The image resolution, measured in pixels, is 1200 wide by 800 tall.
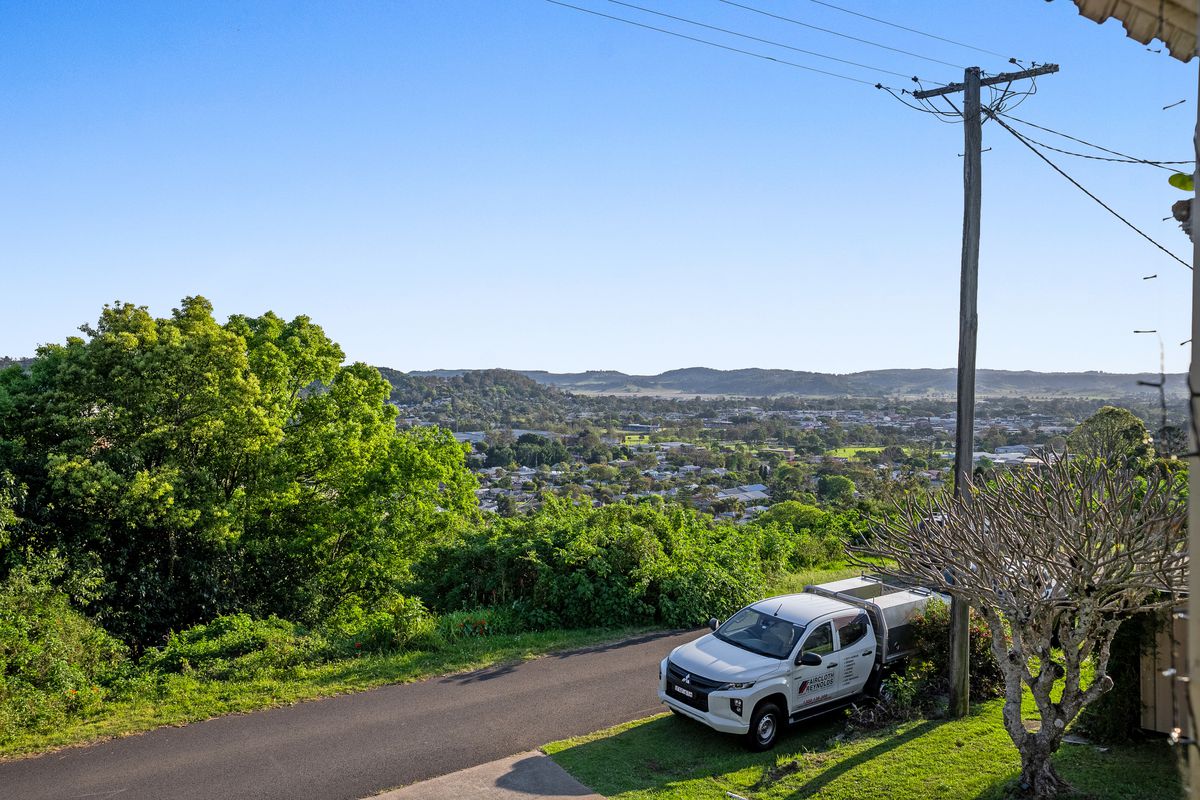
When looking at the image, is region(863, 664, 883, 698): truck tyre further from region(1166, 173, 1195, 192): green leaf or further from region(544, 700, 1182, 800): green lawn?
region(1166, 173, 1195, 192): green leaf

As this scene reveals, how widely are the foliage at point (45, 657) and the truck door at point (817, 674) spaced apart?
8.58 meters

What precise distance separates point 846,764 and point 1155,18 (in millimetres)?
7356

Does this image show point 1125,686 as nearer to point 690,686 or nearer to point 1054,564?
point 1054,564

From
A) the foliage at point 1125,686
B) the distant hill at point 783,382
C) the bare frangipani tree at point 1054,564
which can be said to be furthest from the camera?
the distant hill at point 783,382

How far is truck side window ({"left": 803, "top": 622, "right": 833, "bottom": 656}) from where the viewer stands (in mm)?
10258

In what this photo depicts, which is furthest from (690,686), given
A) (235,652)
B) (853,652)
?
(235,652)

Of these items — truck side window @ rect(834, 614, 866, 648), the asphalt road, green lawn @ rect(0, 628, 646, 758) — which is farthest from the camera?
truck side window @ rect(834, 614, 866, 648)

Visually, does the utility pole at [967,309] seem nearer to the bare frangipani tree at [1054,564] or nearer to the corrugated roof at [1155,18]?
the bare frangipani tree at [1054,564]

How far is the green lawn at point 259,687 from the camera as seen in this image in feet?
32.3

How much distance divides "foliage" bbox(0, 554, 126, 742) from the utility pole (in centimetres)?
1052

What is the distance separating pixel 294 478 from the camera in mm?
18641

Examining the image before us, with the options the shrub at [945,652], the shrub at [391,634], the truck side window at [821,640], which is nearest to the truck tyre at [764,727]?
the truck side window at [821,640]

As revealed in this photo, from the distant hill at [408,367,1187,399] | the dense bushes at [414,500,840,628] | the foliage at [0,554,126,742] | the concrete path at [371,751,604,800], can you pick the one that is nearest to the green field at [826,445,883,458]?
the distant hill at [408,367,1187,399]

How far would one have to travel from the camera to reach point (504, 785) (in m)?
8.70
